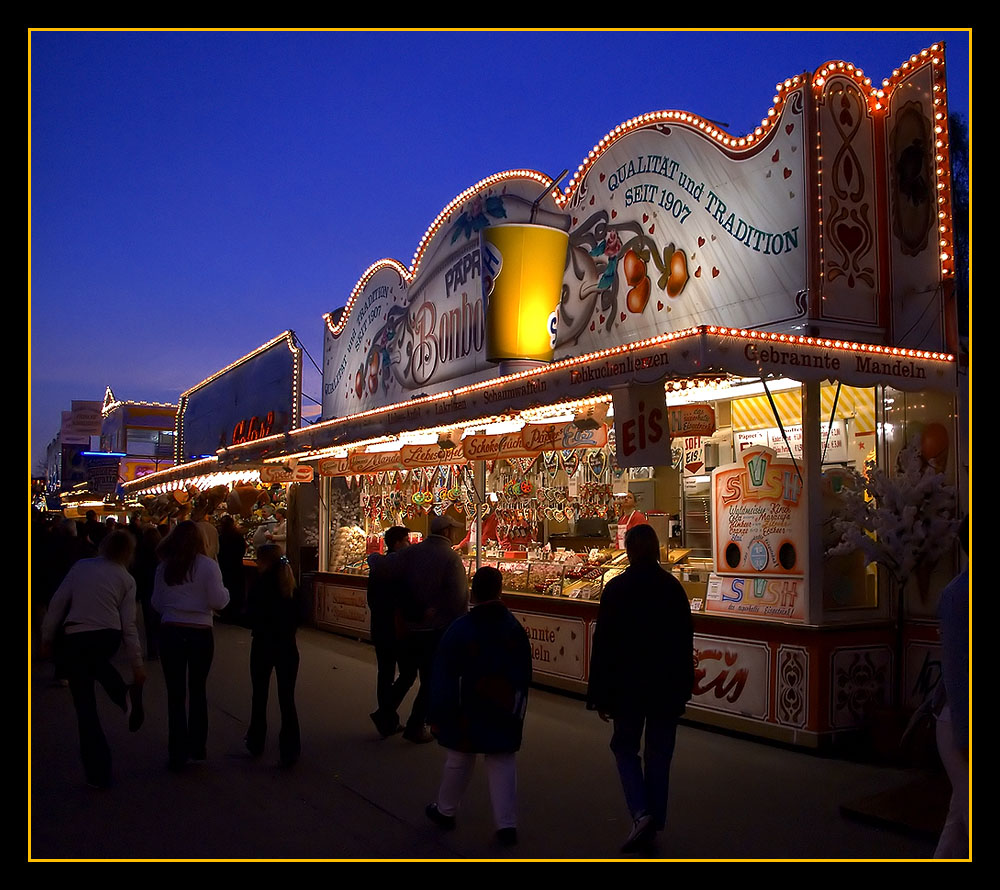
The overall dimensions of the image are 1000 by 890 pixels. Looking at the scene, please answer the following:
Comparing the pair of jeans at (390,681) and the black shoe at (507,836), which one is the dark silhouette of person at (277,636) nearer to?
the pair of jeans at (390,681)

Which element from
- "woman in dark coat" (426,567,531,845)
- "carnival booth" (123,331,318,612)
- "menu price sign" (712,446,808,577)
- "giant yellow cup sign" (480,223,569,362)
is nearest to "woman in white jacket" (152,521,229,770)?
"woman in dark coat" (426,567,531,845)

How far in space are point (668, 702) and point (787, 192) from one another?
5.33m

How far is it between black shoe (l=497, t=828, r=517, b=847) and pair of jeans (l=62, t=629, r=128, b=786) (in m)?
3.07

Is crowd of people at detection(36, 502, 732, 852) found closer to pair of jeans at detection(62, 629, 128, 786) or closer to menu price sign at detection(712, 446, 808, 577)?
pair of jeans at detection(62, 629, 128, 786)

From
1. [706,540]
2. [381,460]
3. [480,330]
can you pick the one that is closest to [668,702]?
[706,540]

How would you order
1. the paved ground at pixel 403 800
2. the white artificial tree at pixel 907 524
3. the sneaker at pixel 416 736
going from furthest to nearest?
the sneaker at pixel 416 736, the white artificial tree at pixel 907 524, the paved ground at pixel 403 800

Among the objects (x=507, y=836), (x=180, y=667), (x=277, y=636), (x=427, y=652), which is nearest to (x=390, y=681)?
(x=427, y=652)

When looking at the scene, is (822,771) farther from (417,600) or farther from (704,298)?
(704,298)

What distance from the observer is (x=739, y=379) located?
984cm

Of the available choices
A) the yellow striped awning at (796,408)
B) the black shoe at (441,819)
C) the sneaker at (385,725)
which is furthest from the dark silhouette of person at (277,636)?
the yellow striped awning at (796,408)

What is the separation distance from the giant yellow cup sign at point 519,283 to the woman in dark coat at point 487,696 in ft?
21.4

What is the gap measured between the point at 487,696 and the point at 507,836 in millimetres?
847

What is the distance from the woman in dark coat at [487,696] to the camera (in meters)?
5.65

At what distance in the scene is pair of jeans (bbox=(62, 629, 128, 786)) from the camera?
6.97 m
